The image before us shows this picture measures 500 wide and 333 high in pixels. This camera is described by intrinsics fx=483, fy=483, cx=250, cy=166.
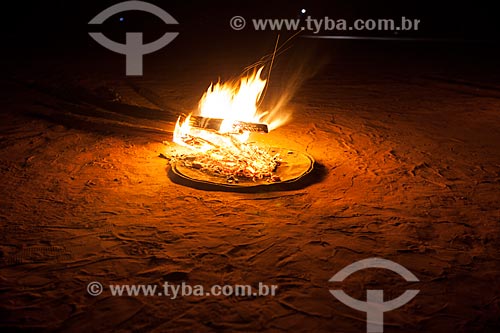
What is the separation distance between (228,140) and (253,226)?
84.3 inches

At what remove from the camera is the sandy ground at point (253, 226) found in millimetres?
3758

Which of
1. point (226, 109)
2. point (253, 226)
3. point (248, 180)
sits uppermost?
point (226, 109)

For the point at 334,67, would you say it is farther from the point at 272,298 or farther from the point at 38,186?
the point at 272,298

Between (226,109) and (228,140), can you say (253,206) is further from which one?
(226,109)

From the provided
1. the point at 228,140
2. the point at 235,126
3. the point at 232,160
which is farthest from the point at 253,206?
the point at 235,126

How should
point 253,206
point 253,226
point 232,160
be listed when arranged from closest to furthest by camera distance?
point 253,226 < point 253,206 < point 232,160

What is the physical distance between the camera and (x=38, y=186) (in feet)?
19.4

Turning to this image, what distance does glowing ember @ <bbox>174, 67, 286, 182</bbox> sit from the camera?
6207 millimetres

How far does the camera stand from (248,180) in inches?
236

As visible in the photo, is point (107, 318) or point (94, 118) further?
point (94, 118)

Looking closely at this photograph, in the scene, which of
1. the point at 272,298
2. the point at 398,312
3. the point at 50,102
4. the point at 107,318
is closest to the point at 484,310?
the point at 398,312

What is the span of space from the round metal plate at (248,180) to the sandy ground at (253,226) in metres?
0.16

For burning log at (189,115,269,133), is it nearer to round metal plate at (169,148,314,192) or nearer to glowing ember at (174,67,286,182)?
glowing ember at (174,67,286,182)

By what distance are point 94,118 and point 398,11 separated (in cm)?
1748
